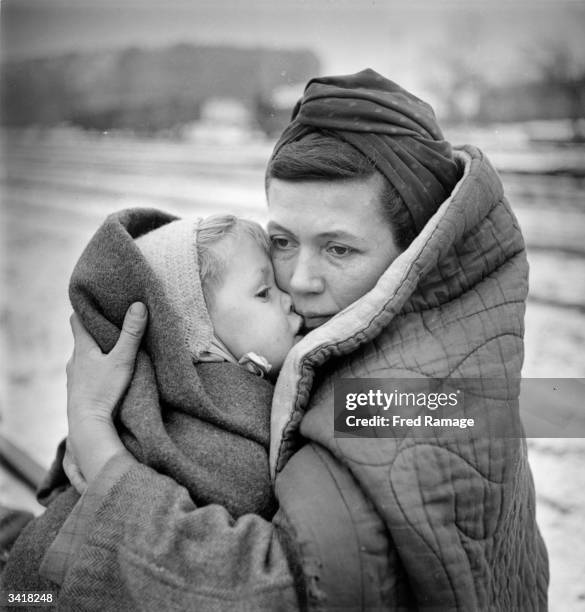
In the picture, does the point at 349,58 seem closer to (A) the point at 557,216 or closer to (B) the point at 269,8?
(B) the point at 269,8

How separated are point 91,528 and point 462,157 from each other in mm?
1129

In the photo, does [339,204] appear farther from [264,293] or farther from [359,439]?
[359,439]

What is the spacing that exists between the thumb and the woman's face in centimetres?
35

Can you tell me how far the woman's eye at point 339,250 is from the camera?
143cm

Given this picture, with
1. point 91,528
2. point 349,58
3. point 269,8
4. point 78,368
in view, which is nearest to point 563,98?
point 349,58

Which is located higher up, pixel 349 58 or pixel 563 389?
pixel 349 58

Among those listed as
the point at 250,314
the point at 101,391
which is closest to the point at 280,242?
the point at 250,314

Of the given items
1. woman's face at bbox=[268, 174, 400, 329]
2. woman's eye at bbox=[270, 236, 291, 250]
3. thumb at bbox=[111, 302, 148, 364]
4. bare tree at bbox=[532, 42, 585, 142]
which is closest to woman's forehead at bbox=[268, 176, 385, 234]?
woman's face at bbox=[268, 174, 400, 329]

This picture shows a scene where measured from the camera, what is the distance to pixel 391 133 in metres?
1.41

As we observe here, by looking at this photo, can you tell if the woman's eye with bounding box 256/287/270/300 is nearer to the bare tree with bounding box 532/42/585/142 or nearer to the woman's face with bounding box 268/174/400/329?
the woman's face with bounding box 268/174/400/329

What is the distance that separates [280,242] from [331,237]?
0.18 m

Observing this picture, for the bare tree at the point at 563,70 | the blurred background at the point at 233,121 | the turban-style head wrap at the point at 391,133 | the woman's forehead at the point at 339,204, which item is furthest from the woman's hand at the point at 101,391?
the bare tree at the point at 563,70

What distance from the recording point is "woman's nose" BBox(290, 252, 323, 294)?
1436 mm

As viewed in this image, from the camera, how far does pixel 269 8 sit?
6.03 ft
